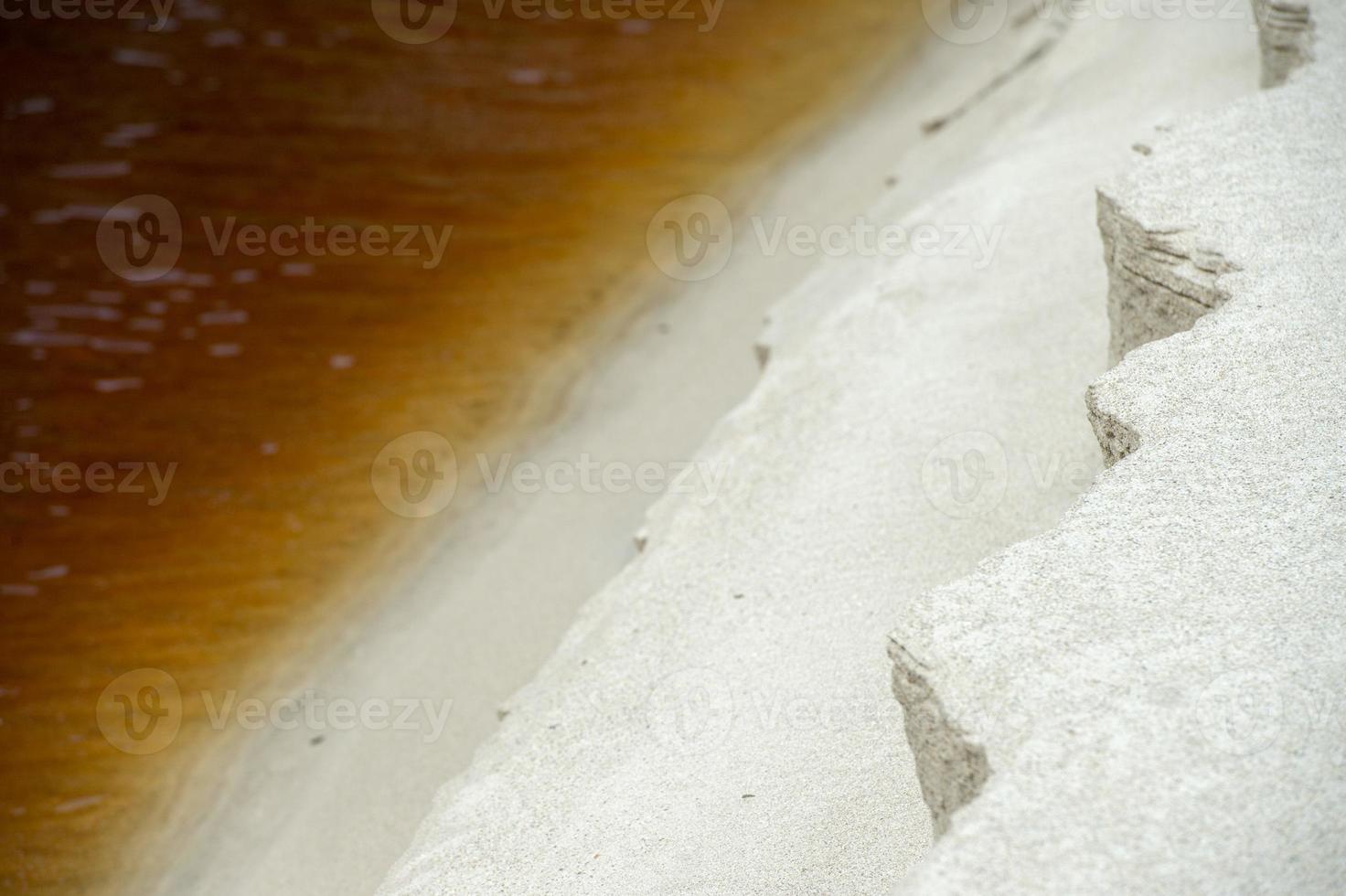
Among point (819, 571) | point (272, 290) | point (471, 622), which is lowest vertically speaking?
point (471, 622)

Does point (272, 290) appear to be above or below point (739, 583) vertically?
above

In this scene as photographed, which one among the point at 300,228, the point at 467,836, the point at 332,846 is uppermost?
the point at 300,228

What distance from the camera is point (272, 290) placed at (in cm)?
804

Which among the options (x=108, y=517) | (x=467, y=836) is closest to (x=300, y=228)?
(x=108, y=517)

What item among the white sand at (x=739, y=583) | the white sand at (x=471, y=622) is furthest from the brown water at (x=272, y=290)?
the white sand at (x=739, y=583)

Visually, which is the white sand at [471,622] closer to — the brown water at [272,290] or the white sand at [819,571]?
the brown water at [272,290]

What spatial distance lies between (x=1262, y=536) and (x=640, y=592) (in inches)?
89.1

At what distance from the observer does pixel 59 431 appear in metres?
7.00

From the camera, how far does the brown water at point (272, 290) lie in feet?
18.7

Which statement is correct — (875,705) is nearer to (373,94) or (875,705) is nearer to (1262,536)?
(1262,536)

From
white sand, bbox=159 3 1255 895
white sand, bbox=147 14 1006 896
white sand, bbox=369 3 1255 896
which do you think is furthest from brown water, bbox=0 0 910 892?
white sand, bbox=369 3 1255 896

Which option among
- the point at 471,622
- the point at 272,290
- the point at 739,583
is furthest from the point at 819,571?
Answer: the point at 272,290

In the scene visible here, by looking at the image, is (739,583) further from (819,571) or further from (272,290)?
(272,290)

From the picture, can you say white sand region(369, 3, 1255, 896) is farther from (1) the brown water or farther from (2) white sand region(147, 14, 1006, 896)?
(1) the brown water
